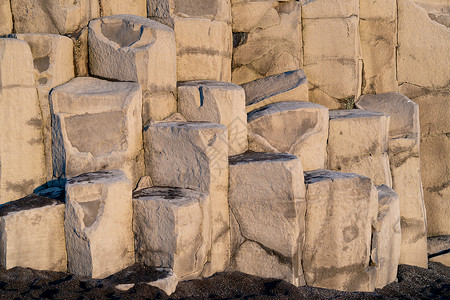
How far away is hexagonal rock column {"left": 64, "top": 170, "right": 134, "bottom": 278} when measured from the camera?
3.17m

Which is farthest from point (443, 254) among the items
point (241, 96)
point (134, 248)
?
point (134, 248)

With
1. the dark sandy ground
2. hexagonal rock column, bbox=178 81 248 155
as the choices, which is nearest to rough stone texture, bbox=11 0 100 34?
hexagonal rock column, bbox=178 81 248 155

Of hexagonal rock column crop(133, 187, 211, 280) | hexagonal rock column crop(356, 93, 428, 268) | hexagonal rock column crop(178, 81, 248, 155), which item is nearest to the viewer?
hexagonal rock column crop(133, 187, 211, 280)

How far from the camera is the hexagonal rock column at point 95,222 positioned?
3166 millimetres

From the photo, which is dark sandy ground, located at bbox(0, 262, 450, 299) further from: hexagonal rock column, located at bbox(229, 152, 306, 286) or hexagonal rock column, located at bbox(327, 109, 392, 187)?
hexagonal rock column, located at bbox(327, 109, 392, 187)

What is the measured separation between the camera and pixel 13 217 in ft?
10.1

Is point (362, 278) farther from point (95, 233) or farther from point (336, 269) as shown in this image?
point (95, 233)

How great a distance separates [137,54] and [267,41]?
1718mm

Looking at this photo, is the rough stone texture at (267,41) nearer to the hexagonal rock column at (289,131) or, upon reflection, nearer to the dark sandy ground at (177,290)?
the hexagonal rock column at (289,131)

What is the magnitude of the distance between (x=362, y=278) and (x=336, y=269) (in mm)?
242

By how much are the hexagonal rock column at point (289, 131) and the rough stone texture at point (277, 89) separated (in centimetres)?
32

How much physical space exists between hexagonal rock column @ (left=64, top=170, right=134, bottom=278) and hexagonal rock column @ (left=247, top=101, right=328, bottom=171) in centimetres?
136

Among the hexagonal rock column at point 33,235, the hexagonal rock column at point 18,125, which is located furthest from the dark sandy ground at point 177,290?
the hexagonal rock column at point 18,125

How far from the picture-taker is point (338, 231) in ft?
12.9
